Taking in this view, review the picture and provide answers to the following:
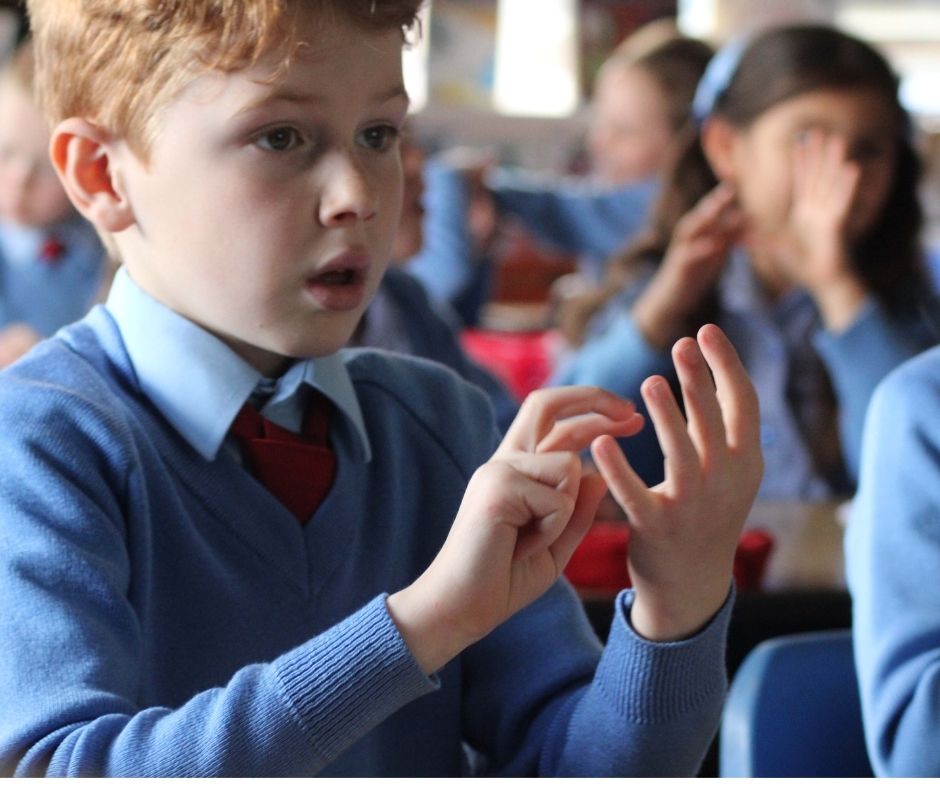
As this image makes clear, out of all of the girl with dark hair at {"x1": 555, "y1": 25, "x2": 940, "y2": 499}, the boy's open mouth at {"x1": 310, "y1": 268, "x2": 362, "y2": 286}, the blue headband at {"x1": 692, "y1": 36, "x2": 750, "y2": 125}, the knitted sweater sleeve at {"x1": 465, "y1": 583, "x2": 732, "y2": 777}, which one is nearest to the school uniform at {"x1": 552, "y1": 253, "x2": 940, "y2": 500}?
the girl with dark hair at {"x1": 555, "y1": 25, "x2": 940, "y2": 499}

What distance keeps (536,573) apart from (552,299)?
3.36 meters

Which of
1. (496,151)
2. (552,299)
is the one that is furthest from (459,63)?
(552,299)

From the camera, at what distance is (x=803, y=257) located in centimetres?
166

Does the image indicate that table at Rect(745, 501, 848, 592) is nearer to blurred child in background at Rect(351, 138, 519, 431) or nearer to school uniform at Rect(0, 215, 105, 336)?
blurred child in background at Rect(351, 138, 519, 431)

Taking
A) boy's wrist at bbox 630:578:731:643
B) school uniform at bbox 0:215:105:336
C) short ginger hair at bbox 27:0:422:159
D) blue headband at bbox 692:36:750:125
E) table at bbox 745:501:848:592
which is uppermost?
short ginger hair at bbox 27:0:422:159

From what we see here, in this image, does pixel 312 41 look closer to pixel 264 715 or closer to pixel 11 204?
pixel 264 715

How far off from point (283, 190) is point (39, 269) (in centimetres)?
175

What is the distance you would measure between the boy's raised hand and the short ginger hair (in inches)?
8.9

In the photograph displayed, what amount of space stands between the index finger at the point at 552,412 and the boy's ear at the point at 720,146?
Answer: 1.19 m

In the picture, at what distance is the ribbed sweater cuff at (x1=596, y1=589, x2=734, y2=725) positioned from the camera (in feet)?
2.19

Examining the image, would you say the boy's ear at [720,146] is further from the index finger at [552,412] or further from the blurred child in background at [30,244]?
the index finger at [552,412]

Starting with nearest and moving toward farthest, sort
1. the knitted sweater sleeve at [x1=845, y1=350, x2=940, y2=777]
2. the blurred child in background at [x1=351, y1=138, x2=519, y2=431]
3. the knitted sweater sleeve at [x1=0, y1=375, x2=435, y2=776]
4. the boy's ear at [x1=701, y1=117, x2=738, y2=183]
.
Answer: the knitted sweater sleeve at [x1=0, y1=375, x2=435, y2=776] → the knitted sweater sleeve at [x1=845, y1=350, x2=940, y2=777] → the blurred child in background at [x1=351, y1=138, x2=519, y2=431] → the boy's ear at [x1=701, y1=117, x2=738, y2=183]

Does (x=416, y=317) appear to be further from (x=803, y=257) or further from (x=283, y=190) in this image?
(x=283, y=190)

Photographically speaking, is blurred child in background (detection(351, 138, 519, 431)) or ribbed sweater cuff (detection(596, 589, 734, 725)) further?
blurred child in background (detection(351, 138, 519, 431))
